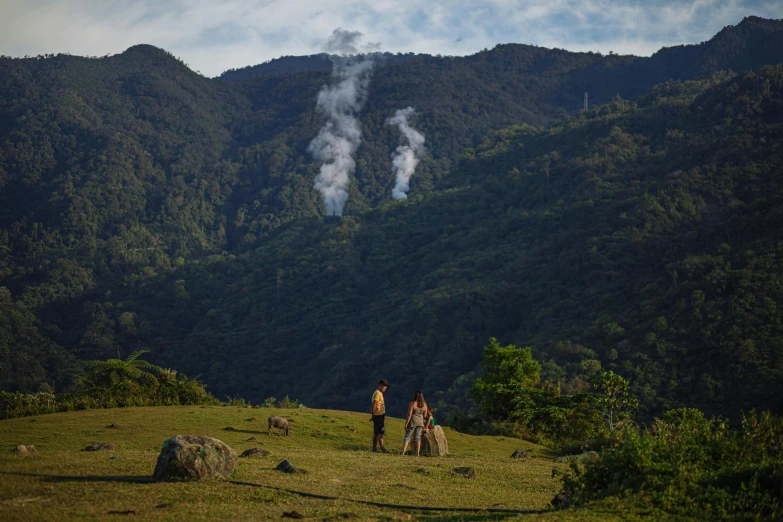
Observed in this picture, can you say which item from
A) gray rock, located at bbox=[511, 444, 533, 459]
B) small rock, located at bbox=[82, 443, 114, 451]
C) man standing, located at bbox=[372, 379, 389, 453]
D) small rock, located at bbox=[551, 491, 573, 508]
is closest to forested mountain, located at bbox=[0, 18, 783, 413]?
gray rock, located at bbox=[511, 444, 533, 459]

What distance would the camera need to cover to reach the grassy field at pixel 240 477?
1235 centimetres

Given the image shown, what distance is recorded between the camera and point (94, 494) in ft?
42.8

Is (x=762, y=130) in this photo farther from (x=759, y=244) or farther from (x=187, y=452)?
(x=187, y=452)

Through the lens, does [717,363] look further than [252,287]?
No

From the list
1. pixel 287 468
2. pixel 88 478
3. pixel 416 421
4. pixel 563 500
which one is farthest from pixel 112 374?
pixel 563 500

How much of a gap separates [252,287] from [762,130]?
296ft

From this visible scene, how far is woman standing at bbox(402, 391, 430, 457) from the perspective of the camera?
21219 mm

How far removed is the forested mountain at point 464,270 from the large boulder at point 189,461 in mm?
60871

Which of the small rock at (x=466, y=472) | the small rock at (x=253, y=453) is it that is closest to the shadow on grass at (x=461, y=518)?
the small rock at (x=466, y=472)

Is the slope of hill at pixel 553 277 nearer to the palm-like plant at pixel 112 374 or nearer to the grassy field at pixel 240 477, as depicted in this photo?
the palm-like plant at pixel 112 374

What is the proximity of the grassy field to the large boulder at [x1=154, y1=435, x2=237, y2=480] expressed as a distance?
32 cm

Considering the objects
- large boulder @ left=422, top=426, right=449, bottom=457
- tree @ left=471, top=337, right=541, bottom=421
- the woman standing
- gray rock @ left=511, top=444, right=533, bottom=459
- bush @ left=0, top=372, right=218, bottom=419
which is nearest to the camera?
the woman standing

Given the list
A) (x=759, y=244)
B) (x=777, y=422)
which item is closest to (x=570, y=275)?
(x=759, y=244)

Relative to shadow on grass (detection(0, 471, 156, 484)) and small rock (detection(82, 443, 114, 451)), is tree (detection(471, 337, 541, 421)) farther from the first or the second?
shadow on grass (detection(0, 471, 156, 484))
